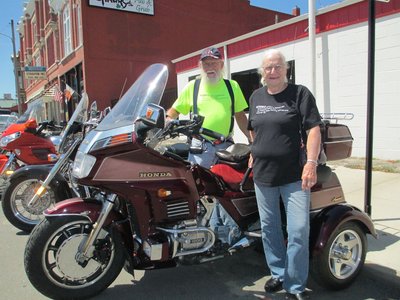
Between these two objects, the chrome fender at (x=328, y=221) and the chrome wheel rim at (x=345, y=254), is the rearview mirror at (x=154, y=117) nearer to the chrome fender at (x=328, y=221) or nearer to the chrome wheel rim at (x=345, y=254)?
the chrome fender at (x=328, y=221)

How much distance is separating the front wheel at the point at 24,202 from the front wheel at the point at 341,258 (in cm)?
329

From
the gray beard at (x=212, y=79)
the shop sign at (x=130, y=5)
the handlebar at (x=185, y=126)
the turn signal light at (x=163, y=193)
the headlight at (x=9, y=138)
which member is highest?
the shop sign at (x=130, y=5)

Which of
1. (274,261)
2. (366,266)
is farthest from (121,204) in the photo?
(366,266)

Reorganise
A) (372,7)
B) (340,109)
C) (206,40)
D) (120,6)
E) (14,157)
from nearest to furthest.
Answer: (372,7)
(14,157)
(340,109)
(120,6)
(206,40)

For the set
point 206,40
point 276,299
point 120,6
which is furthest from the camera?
point 206,40

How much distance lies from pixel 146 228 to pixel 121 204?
303mm

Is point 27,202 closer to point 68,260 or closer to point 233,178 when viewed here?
point 68,260

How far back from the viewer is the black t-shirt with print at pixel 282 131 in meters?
2.88

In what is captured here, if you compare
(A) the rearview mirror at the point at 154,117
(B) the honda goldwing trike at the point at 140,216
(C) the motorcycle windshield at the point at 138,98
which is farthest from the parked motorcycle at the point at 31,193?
(A) the rearview mirror at the point at 154,117

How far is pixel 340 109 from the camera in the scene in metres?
9.59

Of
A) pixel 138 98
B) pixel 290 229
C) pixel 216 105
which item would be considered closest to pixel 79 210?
pixel 138 98

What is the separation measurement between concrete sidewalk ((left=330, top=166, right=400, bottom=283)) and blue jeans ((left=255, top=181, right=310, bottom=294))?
3.23 ft

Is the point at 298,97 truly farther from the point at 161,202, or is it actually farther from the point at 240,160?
the point at 161,202

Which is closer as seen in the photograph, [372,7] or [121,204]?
[121,204]
